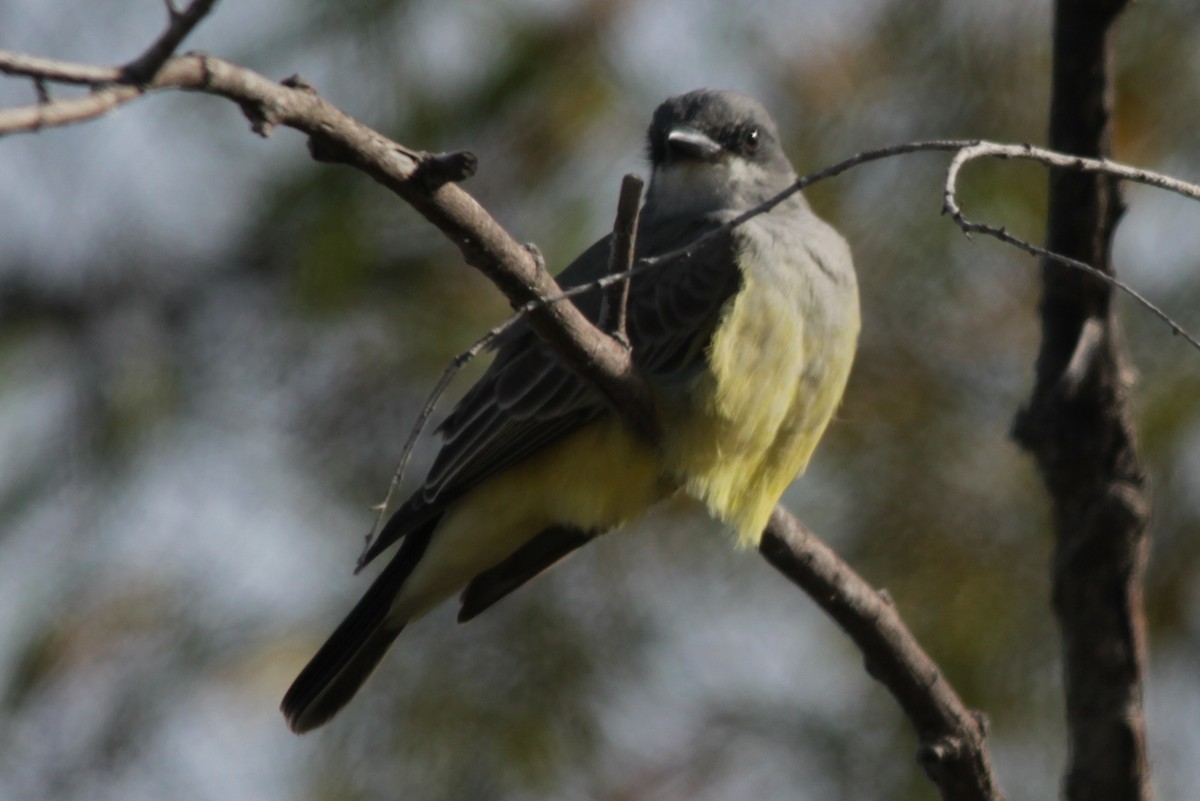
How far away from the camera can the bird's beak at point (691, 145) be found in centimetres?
400

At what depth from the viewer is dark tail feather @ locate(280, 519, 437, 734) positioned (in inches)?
142

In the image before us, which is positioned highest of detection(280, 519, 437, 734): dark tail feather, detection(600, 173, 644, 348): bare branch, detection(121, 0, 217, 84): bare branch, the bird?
the bird

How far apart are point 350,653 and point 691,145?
150 cm

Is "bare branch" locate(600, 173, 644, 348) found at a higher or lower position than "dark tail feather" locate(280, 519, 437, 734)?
higher

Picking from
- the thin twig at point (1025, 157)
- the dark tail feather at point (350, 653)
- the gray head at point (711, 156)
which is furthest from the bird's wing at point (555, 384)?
Result: the thin twig at point (1025, 157)

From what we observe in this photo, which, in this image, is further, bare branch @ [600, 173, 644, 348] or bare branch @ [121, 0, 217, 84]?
bare branch @ [600, 173, 644, 348]

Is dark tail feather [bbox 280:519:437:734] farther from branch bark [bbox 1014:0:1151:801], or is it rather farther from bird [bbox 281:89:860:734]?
branch bark [bbox 1014:0:1151:801]

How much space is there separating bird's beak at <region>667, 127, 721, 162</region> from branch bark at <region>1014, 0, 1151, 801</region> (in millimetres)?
930

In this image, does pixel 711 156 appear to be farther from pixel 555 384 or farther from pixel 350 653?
pixel 350 653

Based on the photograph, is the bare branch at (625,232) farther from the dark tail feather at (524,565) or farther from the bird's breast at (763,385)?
the dark tail feather at (524,565)

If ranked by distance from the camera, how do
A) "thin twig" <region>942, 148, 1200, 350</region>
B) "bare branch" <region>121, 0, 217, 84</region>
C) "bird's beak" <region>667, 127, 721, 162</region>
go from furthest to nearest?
"bird's beak" <region>667, 127, 721, 162</region>, "thin twig" <region>942, 148, 1200, 350</region>, "bare branch" <region>121, 0, 217, 84</region>

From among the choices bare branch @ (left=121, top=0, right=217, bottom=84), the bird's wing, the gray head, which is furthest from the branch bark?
bare branch @ (left=121, top=0, right=217, bottom=84)

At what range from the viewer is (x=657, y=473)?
3.35 meters

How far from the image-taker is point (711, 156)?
4090mm
